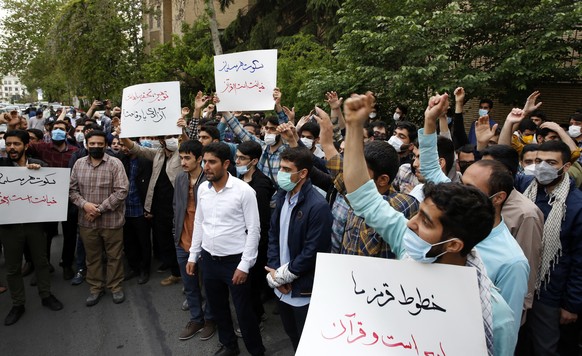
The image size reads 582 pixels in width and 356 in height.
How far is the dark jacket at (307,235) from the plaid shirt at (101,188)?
266cm

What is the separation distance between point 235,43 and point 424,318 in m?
19.4

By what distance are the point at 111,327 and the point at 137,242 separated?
152cm

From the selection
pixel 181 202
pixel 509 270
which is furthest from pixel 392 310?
pixel 181 202

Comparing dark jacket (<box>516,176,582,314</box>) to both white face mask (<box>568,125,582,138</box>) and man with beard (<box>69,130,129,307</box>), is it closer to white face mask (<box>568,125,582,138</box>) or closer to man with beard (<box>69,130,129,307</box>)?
white face mask (<box>568,125,582,138</box>)

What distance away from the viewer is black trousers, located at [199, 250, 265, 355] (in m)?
3.40

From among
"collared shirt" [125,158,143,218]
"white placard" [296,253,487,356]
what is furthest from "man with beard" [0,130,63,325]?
"white placard" [296,253,487,356]

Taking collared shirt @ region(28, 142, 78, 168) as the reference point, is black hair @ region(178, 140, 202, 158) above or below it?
above

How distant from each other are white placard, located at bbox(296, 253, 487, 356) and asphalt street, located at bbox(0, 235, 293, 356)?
2381mm

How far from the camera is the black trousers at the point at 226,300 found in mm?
3400

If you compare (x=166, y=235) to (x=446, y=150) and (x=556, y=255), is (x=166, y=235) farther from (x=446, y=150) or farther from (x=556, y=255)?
(x=556, y=255)

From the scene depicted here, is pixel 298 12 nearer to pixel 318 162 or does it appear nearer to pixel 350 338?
pixel 318 162

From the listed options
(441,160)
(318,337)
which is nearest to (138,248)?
(441,160)

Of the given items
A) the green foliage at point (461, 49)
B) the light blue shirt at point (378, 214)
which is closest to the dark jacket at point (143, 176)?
the light blue shirt at point (378, 214)

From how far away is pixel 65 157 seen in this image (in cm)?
597
